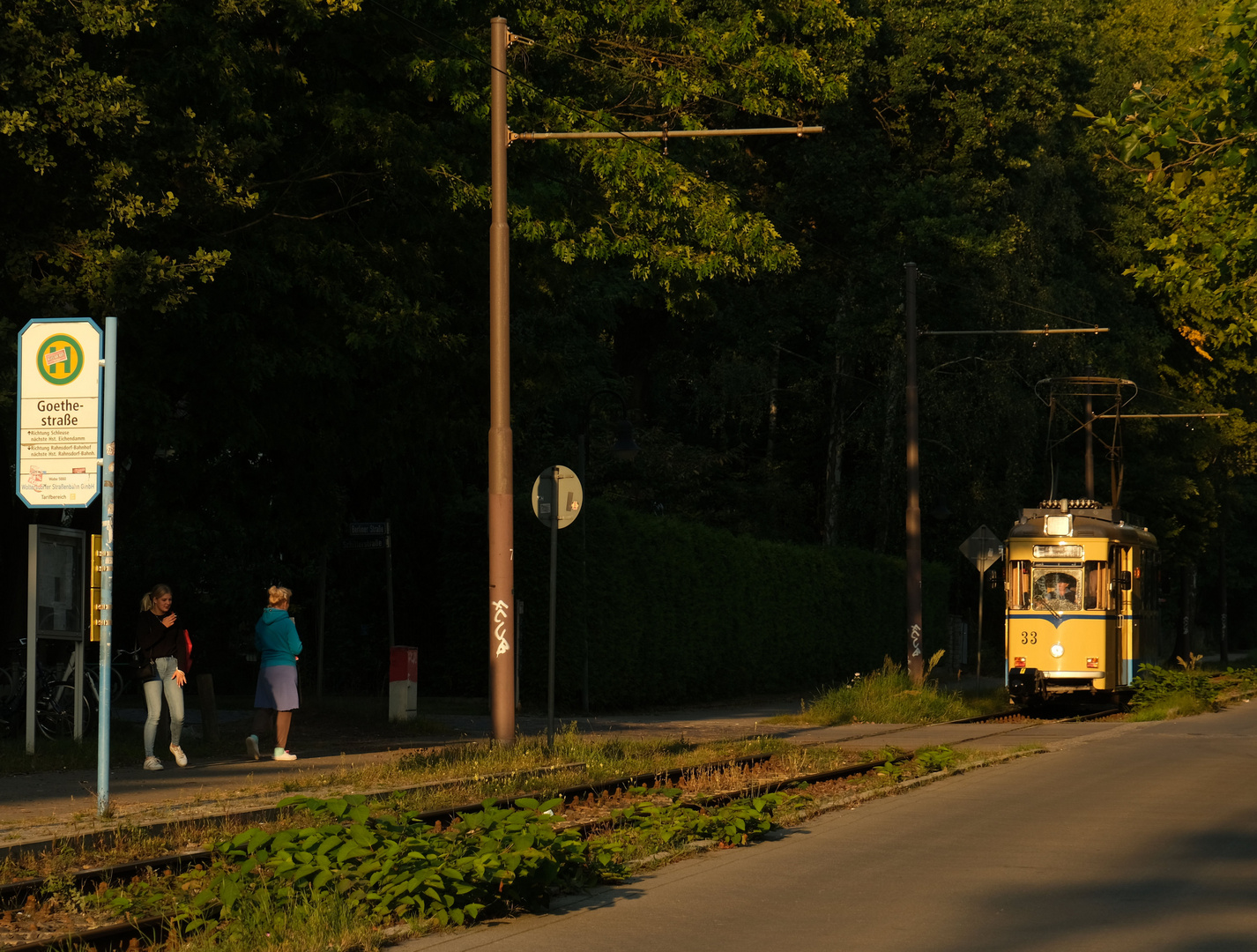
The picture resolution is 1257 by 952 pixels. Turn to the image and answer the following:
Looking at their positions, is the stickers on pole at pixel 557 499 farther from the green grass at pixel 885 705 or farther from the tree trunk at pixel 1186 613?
the tree trunk at pixel 1186 613

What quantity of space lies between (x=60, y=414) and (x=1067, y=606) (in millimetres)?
19118

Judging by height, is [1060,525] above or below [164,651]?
above

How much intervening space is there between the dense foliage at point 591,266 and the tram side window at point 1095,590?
493 centimetres

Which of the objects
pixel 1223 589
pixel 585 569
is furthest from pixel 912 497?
pixel 1223 589

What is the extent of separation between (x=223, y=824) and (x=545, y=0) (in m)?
13.3

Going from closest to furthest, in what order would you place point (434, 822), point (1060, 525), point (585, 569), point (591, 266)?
point (434, 822), point (591, 266), point (585, 569), point (1060, 525)

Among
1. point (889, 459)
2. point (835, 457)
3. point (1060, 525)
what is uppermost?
point (835, 457)

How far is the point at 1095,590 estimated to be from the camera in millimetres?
27656

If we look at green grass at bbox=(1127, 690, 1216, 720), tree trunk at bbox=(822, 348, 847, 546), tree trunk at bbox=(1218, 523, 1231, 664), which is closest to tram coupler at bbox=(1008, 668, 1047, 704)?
green grass at bbox=(1127, 690, 1216, 720)

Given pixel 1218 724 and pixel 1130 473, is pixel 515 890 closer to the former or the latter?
pixel 1218 724

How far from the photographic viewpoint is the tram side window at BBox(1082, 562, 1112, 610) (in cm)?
2766

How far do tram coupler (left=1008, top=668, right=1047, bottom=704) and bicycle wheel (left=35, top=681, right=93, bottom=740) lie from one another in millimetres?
14902

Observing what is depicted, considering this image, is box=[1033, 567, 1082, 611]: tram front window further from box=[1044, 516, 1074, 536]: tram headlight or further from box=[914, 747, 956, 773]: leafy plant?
box=[914, 747, 956, 773]: leafy plant

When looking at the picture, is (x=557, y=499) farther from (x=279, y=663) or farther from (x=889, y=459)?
(x=889, y=459)
